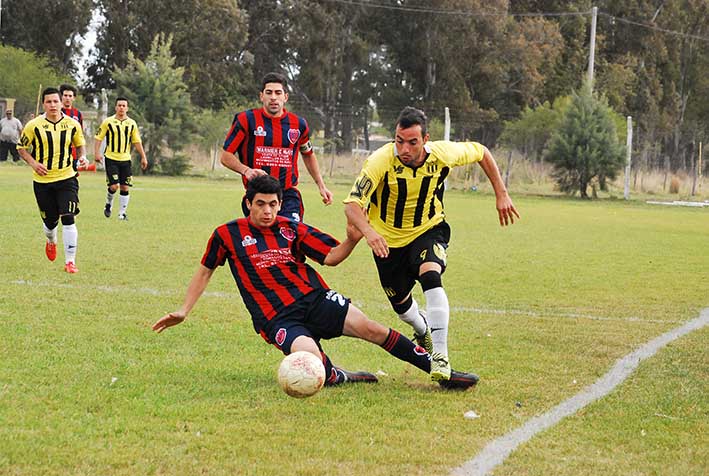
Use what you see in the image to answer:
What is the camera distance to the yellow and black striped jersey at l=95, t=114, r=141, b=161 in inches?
693

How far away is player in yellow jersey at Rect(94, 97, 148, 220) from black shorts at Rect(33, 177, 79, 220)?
625 cm

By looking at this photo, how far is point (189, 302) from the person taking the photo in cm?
586

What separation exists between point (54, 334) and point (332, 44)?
151ft

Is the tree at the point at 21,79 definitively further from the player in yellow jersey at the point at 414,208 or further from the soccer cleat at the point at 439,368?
the soccer cleat at the point at 439,368

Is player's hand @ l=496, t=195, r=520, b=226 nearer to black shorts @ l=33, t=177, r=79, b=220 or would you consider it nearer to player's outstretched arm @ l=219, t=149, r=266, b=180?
player's outstretched arm @ l=219, t=149, r=266, b=180

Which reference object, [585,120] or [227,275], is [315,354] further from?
[585,120]

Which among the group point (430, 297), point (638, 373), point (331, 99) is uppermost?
point (331, 99)

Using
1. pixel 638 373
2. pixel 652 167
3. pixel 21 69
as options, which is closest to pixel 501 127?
pixel 652 167

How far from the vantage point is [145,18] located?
4831 cm

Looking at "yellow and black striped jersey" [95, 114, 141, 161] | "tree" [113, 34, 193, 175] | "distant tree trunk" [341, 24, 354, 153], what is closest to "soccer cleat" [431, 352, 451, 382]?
"yellow and black striped jersey" [95, 114, 141, 161]

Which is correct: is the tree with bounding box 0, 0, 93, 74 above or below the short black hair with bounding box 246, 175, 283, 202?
above

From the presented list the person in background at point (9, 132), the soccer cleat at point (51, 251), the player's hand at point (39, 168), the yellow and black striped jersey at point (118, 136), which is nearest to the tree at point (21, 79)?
the person in background at point (9, 132)

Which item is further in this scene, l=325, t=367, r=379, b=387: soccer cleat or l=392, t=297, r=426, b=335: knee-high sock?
l=392, t=297, r=426, b=335: knee-high sock

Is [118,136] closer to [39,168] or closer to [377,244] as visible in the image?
[39,168]
